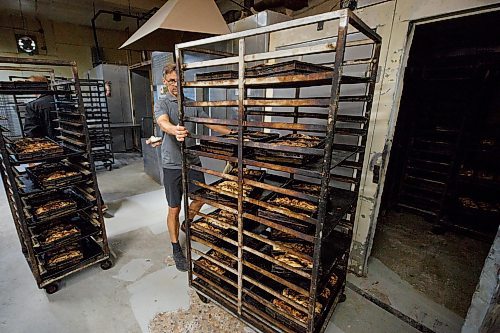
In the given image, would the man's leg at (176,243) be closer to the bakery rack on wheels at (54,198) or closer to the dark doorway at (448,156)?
the bakery rack on wheels at (54,198)

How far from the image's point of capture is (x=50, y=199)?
2.16m

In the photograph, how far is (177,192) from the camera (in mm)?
2334

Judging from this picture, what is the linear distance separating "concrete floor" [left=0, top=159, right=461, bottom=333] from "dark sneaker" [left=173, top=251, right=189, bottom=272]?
0.20 ft

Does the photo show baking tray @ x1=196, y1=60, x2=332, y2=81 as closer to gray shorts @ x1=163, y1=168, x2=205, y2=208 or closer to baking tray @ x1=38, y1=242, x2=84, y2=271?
gray shorts @ x1=163, y1=168, x2=205, y2=208

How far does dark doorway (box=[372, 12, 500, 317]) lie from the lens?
8.71 feet

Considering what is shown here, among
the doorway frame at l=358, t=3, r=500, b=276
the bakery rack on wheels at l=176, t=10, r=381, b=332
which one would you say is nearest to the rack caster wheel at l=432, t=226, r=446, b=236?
the doorway frame at l=358, t=3, r=500, b=276

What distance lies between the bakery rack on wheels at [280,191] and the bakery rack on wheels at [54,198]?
40.4 inches

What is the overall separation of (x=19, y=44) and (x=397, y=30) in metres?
9.21

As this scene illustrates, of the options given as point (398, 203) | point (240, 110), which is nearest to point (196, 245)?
point (240, 110)

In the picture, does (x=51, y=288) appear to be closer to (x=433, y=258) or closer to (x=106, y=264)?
(x=106, y=264)

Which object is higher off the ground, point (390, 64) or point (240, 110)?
point (390, 64)

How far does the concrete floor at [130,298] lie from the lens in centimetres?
175

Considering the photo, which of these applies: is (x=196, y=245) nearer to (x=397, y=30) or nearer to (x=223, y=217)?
(x=223, y=217)

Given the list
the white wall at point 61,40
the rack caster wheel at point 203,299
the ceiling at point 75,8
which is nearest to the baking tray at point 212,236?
the rack caster wheel at point 203,299
